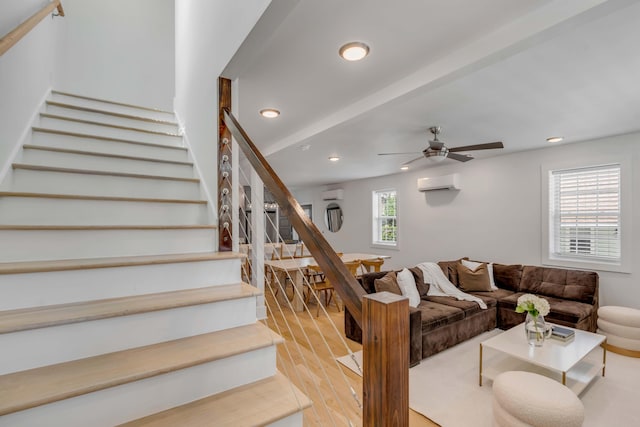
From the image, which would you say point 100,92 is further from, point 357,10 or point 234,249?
point 357,10

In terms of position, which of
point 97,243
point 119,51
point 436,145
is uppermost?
point 119,51

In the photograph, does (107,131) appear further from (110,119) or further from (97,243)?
(97,243)

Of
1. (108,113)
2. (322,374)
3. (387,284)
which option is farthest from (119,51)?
(322,374)

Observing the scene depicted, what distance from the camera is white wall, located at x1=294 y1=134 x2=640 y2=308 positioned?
380 centimetres

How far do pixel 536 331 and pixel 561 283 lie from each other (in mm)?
1762

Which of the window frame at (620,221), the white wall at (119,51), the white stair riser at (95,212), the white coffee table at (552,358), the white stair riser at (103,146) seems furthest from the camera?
the white wall at (119,51)

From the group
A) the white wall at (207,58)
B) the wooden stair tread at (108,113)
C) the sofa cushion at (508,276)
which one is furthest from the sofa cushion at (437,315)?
the wooden stair tread at (108,113)

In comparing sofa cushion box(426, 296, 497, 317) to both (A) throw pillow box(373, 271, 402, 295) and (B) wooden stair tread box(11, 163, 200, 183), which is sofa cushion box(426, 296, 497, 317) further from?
(B) wooden stair tread box(11, 163, 200, 183)

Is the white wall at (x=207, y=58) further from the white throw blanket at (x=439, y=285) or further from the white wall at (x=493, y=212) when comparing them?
the white wall at (x=493, y=212)

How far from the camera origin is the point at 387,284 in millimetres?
3379

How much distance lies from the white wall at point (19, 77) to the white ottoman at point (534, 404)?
3.30 m

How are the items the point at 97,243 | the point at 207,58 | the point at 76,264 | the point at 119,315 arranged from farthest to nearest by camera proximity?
the point at 207,58 < the point at 97,243 < the point at 76,264 < the point at 119,315

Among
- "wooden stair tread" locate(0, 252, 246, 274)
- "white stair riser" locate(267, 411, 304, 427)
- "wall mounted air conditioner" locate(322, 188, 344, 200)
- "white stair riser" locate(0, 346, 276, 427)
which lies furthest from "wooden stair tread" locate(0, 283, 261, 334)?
"wall mounted air conditioner" locate(322, 188, 344, 200)

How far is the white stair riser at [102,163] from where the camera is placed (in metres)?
2.09
